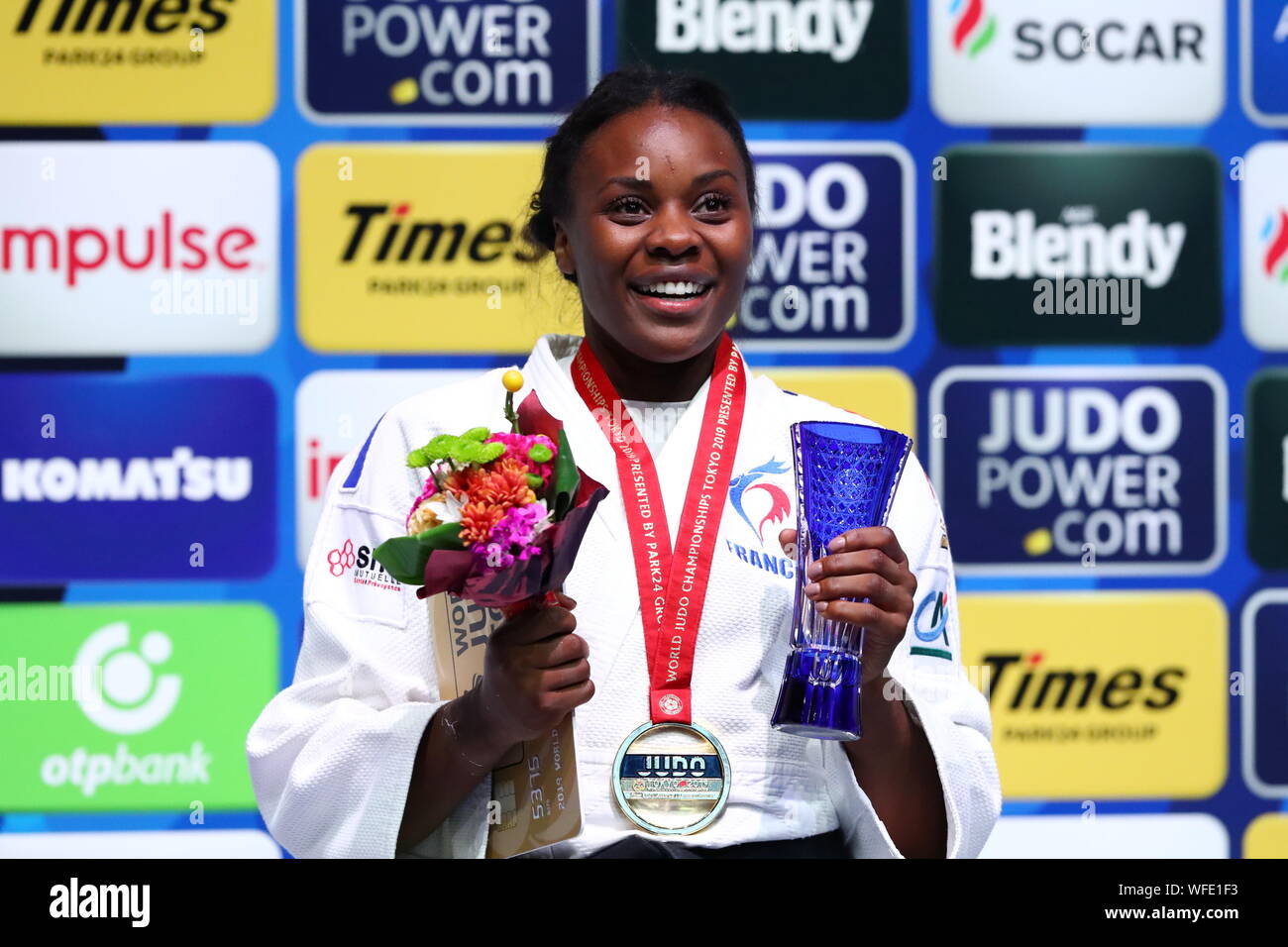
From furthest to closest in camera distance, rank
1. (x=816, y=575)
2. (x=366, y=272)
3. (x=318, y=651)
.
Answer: (x=366, y=272) → (x=318, y=651) → (x=816, y=575)

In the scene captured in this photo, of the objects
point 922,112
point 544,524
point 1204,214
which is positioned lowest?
point 544,524

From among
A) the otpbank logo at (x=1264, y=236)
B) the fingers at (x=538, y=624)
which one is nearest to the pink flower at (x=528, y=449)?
the fingers at (x=538, y=624)

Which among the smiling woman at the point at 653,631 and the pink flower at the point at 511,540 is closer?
the pink flower at the point at 511,540

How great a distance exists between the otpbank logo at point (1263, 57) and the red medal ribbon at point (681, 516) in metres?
1.66

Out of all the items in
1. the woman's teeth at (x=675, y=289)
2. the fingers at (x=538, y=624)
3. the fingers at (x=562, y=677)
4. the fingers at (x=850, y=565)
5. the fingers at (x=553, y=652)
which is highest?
the woman's teeth at (x=675, y=289)

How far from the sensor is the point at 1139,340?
301 cm

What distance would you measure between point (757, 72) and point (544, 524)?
176 cm

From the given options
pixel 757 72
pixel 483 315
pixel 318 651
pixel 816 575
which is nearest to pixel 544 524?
pixel 816 575

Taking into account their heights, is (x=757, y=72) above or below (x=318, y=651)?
above

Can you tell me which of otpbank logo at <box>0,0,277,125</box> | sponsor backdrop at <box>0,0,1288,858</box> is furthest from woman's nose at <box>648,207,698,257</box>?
otpbank logo at <box>0,0,277,125</box>

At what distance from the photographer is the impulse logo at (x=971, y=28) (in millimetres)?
2994

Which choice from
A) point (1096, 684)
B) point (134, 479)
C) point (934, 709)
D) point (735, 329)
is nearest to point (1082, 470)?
point (1096, 684)

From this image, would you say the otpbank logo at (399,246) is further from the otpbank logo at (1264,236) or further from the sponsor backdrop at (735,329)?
the otpbank logo at (1264,236)

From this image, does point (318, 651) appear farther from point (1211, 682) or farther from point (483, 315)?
point (1211, 682)
